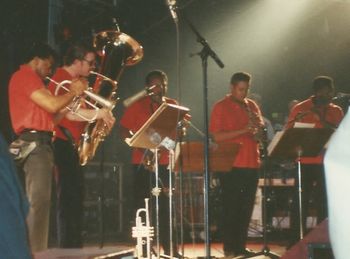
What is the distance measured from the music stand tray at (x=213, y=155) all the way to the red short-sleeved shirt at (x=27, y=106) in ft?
5.52

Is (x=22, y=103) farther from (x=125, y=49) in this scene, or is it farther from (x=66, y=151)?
(x=125, y=49)

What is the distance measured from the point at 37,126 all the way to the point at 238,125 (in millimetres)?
2701

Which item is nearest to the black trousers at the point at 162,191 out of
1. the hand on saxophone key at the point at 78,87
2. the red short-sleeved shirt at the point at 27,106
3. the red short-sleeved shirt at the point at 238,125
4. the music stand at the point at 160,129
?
the red short-sleeved shirt at the point at 238,125

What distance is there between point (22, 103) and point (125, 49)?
1.53 meters

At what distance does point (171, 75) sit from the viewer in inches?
510

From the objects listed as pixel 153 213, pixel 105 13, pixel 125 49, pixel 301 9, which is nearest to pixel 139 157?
pixel 153 213

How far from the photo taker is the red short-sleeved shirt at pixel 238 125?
6988mm

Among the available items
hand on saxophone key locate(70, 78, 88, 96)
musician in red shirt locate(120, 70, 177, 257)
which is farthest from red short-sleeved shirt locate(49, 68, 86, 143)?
musician in red shirt locate(120, 70, 177, 257)

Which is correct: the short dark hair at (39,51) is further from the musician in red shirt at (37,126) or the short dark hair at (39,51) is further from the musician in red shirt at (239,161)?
the musician in red shirt at (239,161)

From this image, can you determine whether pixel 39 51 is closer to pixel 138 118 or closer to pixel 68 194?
pixel 68 194

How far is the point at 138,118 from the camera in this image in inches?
271

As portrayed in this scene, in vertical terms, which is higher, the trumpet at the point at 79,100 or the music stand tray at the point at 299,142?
the trumpet at the point at 79,100

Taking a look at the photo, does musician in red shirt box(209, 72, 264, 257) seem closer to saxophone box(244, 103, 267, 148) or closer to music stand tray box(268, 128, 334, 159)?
saxophone box(244, 103, 267, 148)

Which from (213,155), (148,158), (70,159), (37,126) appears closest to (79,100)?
(70,159)
